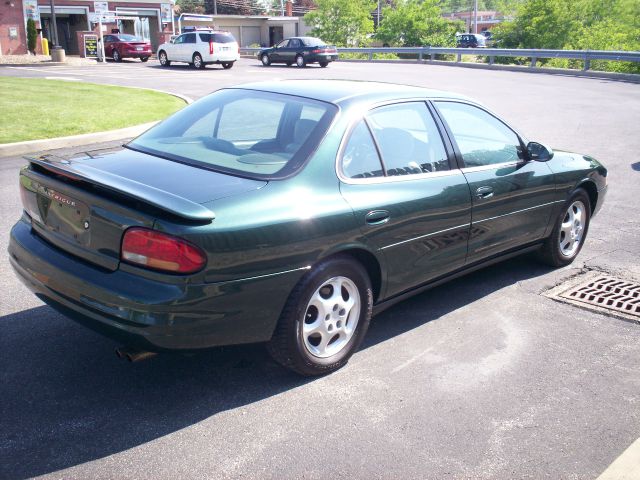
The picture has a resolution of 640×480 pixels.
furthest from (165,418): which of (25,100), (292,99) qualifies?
(25,100)

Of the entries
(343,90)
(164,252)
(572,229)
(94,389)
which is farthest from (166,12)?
(164,252)

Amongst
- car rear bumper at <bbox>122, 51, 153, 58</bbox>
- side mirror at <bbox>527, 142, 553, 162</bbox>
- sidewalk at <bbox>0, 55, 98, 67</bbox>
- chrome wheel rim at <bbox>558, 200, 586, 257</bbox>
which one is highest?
side mirror at <bbox>527, 142, 553, 162</bbox>

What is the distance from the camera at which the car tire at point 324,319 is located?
3666 mm

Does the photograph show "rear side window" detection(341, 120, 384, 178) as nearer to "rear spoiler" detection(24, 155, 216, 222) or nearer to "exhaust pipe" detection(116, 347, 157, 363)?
"rear spoiler" detection(24, 155, 216, 222)

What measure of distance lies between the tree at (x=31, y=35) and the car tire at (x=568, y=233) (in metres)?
39.0

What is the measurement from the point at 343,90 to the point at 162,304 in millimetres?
1988

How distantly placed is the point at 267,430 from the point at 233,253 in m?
0.90

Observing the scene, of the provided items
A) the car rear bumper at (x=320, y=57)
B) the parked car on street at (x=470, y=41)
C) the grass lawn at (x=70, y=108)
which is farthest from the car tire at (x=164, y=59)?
the parked car on street at (x=470, y=41)

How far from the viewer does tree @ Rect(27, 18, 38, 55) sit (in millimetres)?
38531

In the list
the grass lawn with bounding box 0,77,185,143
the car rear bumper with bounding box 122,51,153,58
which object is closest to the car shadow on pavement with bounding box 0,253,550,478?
the grass lawn with bounding box 0,77,185,143

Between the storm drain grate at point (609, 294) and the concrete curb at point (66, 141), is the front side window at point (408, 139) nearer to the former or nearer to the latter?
the storm drain grate at point (609, 294)

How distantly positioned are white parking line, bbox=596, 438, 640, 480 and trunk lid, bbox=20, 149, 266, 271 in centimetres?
220

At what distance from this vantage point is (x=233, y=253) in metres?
3.35

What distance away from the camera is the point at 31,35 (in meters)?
38.6
